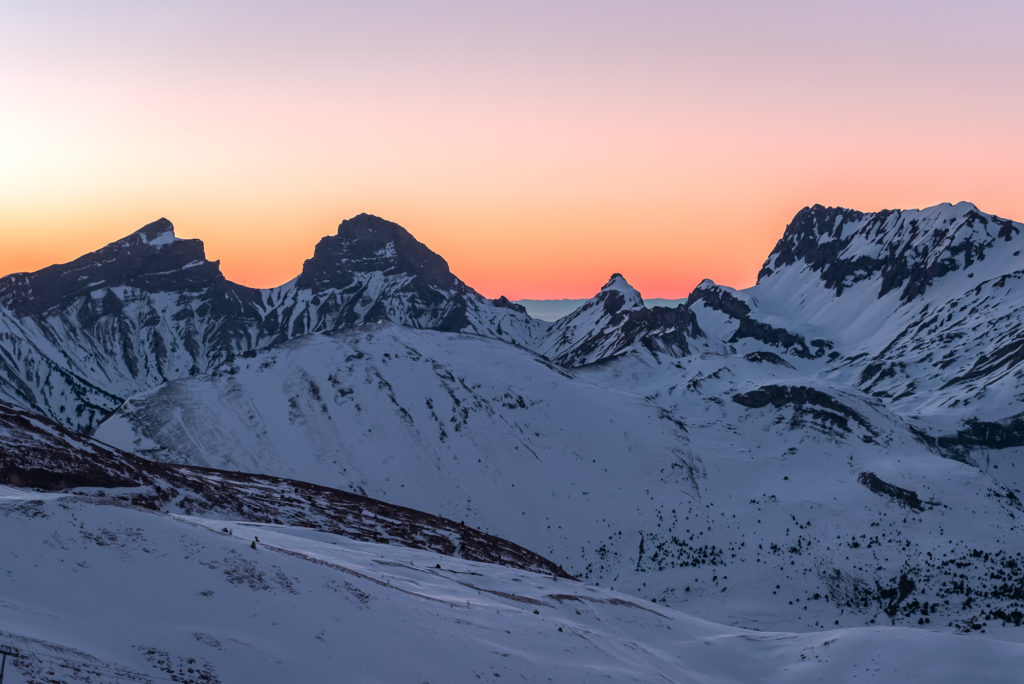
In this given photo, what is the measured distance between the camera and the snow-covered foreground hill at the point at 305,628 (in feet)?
90.7

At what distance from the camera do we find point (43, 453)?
2731 inches

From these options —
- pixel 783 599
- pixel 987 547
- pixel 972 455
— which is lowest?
pixel 783 599

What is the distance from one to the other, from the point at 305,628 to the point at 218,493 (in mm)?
50046

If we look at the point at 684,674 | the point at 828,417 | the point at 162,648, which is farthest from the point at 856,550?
the point at 162,648

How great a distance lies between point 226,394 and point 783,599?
79.6m

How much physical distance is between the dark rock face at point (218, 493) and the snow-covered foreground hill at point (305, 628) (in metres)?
20.4

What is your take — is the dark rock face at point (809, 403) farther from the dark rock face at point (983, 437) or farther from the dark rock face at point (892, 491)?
the dark rock face at point (983, 437)

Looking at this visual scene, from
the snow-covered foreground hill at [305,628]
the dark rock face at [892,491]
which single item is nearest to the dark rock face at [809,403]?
the dark rock face at [892,491]

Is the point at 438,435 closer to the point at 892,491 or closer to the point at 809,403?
the point at 892,491

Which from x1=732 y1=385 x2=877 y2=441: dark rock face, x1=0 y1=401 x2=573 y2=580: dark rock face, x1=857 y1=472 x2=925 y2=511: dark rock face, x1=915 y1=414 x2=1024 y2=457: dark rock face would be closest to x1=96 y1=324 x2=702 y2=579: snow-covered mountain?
x1=0 y1=401 x2=573 y2=580: dark rock face

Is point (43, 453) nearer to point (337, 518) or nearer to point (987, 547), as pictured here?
point (337, 518)

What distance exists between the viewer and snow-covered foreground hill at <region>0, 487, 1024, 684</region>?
90.7ft

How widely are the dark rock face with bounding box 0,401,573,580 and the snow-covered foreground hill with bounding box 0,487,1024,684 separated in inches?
802

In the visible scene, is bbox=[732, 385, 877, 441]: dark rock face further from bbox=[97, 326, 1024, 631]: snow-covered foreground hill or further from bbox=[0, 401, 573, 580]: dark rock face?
bbox=[0, 401, 573, 580]: dark rock face
